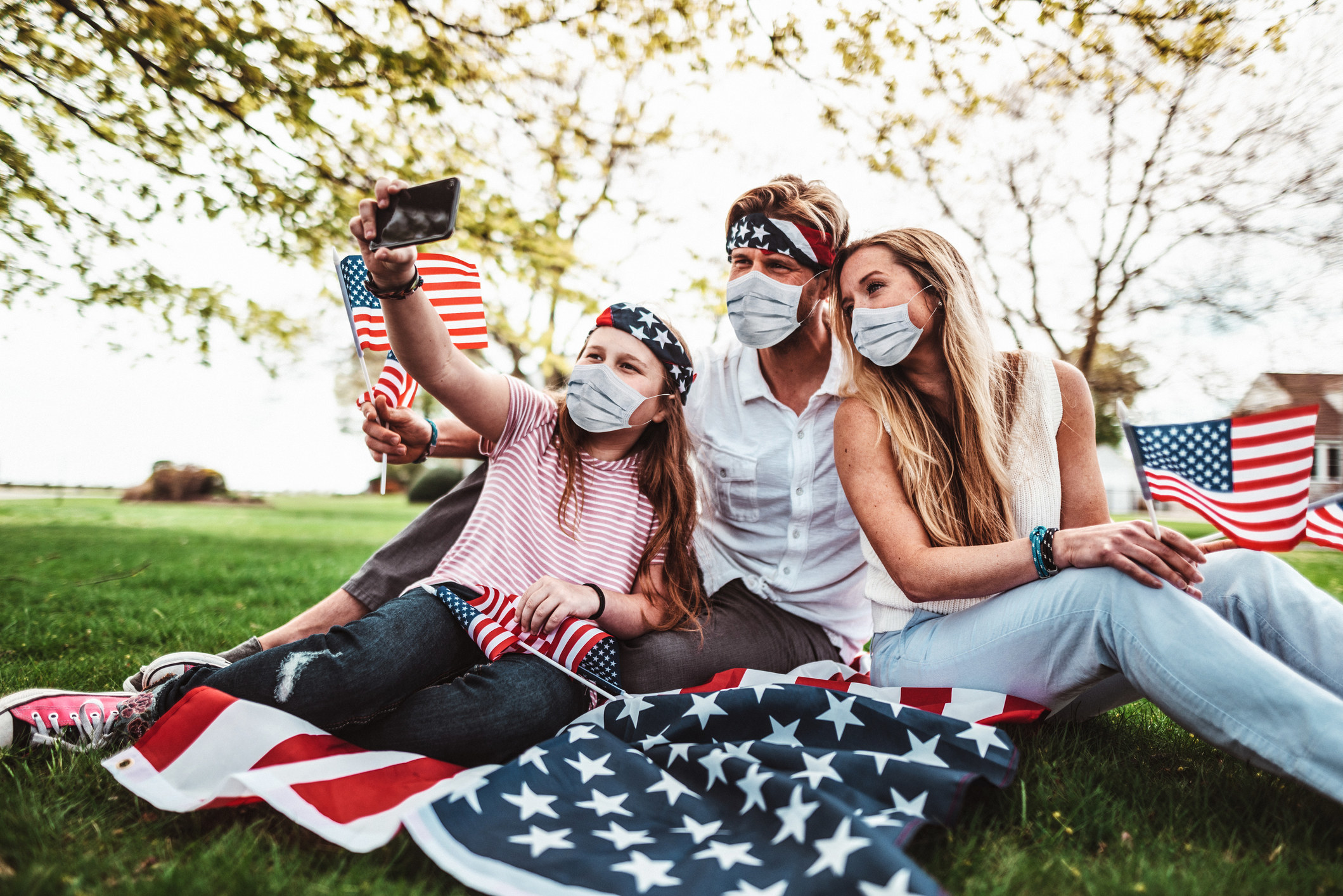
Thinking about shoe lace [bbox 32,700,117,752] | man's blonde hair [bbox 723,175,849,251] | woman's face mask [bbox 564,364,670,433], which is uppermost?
man's blonde hair [bbox 723,175,849,251]

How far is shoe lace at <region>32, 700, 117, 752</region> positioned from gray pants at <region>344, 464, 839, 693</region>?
1.04 metres

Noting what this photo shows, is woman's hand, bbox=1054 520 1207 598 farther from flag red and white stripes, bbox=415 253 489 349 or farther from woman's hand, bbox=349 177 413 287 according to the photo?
flag red and white stripes, bbox=415 253 489 349

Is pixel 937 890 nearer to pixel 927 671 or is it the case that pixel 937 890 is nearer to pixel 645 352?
pixel 927 671

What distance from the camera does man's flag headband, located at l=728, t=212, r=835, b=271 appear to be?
3.10m

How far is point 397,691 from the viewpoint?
2338 mm

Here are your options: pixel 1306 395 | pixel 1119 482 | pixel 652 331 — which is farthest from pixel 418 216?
pixel 1119 482

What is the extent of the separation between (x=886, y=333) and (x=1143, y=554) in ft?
3.41

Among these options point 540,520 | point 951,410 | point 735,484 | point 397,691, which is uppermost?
point 951,410

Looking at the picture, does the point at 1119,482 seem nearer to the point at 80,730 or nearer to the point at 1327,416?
the point at 1327,416

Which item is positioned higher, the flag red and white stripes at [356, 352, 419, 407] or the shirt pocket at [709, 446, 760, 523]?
the flag red and white stripes at [356, 352, 419, 407]

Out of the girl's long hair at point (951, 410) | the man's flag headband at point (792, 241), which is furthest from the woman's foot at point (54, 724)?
the man's flag headband at point (792, 241)

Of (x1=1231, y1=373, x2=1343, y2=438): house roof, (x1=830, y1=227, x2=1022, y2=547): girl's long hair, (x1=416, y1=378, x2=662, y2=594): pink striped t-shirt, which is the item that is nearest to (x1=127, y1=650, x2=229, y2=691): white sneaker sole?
(x1=416, y1=378, x2=662, y2=594): pink striped t-shirt

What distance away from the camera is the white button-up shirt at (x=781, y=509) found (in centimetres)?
307

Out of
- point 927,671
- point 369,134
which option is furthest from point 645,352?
point 369,134
